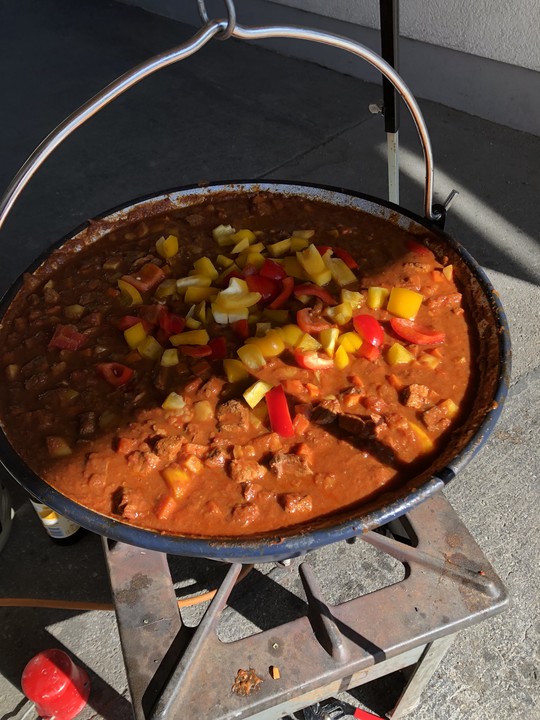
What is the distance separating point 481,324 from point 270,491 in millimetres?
752

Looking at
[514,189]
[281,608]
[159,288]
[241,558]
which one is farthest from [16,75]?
[241,558]

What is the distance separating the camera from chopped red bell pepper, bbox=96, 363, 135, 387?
71.1 inches

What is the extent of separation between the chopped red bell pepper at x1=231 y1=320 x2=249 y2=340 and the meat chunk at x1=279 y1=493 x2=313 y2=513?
1.82 feet

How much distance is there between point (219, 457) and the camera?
1.59 meters

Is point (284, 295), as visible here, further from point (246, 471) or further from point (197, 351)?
point (246, 471)

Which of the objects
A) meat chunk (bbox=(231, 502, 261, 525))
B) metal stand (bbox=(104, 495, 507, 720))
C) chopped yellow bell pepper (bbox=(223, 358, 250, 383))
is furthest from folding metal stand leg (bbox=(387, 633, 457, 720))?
chopped yellow bell pepper (bbox=(223, 358, 250, 383))

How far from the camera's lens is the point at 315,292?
6.44 ft

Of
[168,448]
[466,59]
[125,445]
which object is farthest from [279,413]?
[466,59]

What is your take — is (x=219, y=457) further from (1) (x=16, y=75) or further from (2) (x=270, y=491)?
(1) (x=16, y=75)

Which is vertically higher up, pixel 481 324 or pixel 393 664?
pixel 481 324

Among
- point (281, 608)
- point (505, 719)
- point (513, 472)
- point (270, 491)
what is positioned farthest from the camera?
point (513, 472)

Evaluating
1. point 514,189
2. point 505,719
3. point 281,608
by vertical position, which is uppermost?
point 514,189

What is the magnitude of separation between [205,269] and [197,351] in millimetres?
370

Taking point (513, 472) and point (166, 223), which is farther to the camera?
point (513, 472)
